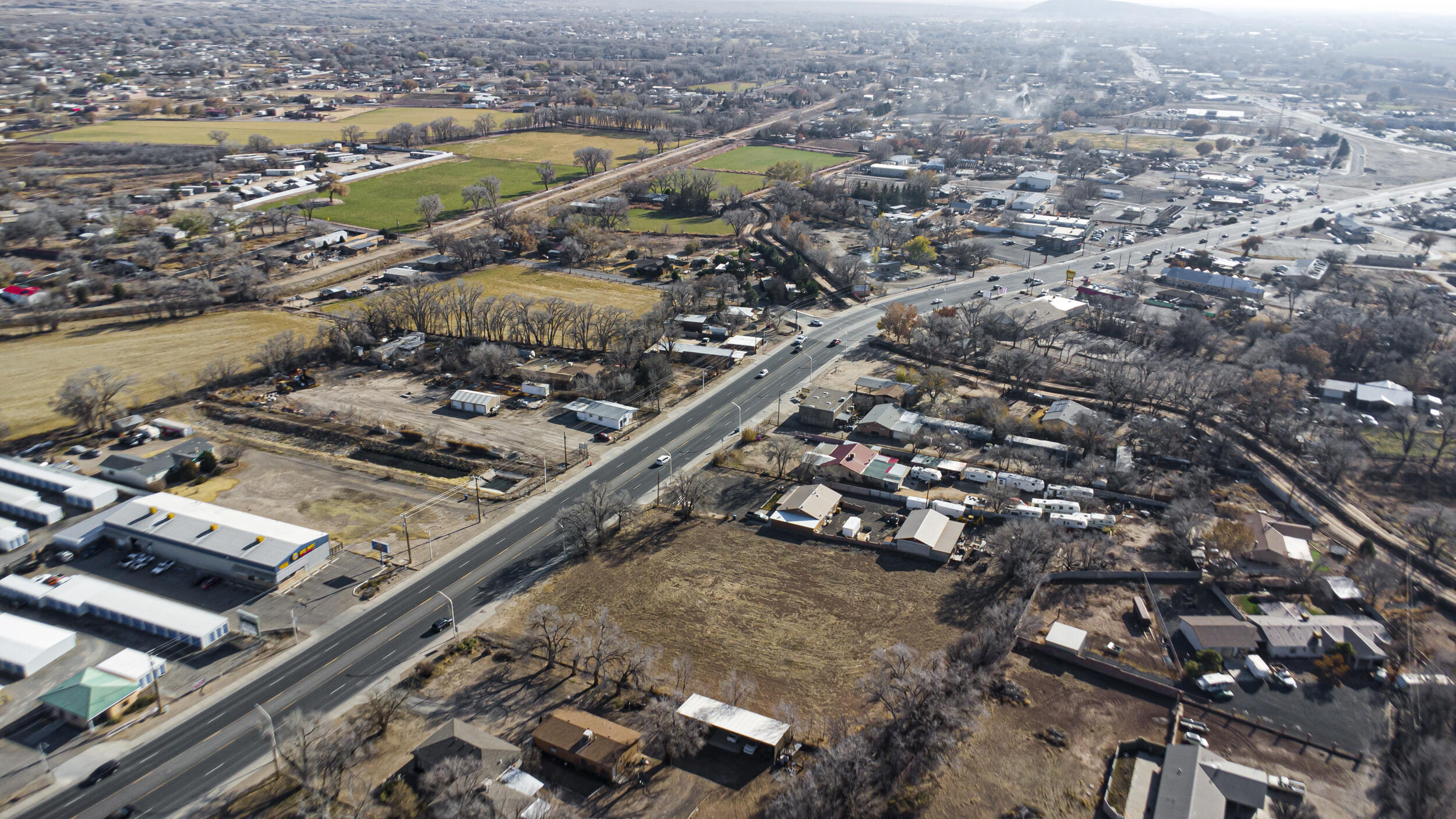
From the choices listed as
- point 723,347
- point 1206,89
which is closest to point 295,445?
point 723,347

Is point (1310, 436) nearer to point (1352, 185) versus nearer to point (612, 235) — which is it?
point (612, 235)

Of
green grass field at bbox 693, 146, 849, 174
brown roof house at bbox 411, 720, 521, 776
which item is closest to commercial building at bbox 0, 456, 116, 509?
brown roof house at bbox 411, 720, 521, 776

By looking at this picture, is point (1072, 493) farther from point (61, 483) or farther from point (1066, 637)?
point (61, 483)

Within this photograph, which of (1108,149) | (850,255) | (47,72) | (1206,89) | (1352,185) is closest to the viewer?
(850,255)

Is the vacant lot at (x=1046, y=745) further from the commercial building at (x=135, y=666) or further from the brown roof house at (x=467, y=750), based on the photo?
the commercial building at (x=135, y=666)

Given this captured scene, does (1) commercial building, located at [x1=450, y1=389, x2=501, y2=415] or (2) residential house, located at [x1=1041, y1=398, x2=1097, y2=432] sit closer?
(2) residential house, located at [x1=1041, y1=398, x2=1097, y2=432]

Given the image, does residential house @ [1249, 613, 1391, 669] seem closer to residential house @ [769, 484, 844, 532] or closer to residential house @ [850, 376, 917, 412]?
residential house @ [769, 484, 844, 532]
